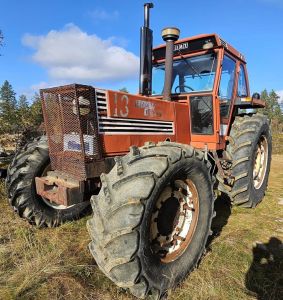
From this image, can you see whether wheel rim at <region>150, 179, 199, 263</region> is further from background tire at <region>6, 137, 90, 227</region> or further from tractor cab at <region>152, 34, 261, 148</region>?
background tire at <region>6, 137, 90, 227</region>

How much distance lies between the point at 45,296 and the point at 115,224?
0.93m

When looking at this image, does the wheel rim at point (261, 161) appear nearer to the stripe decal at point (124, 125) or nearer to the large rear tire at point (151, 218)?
the stripe decal at point (124, 125)

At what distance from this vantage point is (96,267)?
11.6 feet

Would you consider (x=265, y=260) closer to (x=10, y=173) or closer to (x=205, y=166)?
(x=205, y=166)

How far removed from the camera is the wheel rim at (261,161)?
6395 mm

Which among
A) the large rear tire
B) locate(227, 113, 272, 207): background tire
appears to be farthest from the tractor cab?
the large rear tire

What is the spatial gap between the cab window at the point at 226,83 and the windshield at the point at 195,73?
217 millimetres

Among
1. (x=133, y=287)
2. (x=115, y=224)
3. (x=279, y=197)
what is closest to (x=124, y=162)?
(x=115, y=224)

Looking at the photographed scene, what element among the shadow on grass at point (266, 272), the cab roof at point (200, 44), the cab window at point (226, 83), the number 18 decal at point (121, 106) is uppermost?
the cab roof at point (200, 44)

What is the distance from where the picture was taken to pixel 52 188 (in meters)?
4.08

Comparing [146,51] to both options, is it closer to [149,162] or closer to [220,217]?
[149,162]

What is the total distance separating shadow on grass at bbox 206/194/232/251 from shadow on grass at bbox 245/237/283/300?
1.80ft

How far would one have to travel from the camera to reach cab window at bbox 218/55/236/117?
5.45 metres

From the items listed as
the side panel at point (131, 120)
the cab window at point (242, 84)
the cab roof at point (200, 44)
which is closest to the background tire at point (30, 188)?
the side panel at point (131, 120)
